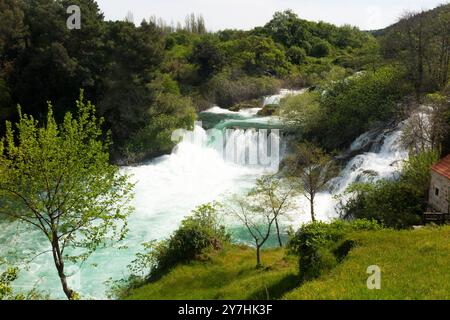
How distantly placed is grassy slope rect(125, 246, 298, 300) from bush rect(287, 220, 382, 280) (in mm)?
762

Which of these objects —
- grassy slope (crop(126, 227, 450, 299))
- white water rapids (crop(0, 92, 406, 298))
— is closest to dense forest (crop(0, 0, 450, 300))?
grassy slope (crop(126, 227, 450, 299))

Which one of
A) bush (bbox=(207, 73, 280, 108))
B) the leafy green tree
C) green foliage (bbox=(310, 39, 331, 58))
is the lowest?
bush (bbox=(207, 73, 280, 108))

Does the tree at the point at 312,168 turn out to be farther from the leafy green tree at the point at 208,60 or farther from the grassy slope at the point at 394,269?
the leafy green tree at the point at 208,60

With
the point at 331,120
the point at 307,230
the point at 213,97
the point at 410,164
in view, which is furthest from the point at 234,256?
the point at 213,97

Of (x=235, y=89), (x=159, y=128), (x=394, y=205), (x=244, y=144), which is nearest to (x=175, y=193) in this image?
(x=244, y=144)

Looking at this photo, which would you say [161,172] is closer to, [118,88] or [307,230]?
[118,88]

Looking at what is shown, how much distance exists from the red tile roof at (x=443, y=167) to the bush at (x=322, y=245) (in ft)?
17.6

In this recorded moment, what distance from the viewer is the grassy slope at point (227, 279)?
45.4ft

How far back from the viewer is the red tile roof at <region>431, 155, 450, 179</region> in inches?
714

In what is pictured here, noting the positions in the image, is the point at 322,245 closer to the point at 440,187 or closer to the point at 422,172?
the point at 440,187

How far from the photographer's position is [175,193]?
99.9 ft

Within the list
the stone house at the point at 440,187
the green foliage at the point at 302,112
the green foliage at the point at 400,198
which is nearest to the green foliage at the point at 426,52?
the green foliage at the point at 302,112

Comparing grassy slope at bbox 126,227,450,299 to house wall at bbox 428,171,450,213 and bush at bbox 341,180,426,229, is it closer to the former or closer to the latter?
bush at bbox 341,180,426,229

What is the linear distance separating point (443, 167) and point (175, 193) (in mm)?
17714
